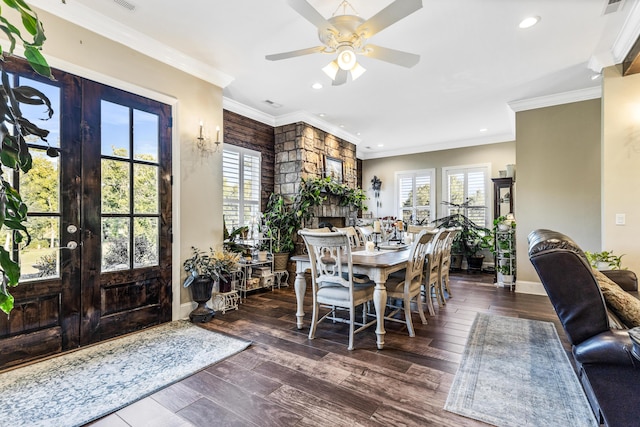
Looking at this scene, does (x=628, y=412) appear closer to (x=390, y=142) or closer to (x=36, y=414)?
(x=36, y=414)

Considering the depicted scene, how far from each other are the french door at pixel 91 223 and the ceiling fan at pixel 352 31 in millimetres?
1717

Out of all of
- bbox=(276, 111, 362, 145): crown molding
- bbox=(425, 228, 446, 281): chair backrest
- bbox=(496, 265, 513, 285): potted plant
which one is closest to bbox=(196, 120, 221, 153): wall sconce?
bbox=(276, 111, 362, 145): crown molding

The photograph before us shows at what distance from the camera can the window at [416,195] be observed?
7.83 metres

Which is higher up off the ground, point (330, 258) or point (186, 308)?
point (330, 258)

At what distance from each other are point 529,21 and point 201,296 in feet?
14.0

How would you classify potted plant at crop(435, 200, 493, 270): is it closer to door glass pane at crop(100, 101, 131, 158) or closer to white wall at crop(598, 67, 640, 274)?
white wall at crop(598, 67, 640, 274)

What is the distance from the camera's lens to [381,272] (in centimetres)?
276

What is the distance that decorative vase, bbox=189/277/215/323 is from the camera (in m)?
3.48

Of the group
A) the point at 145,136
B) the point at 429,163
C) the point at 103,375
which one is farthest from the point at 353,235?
the point at 429,163

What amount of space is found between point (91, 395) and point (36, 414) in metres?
0.27

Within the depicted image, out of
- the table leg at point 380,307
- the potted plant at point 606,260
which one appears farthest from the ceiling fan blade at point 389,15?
the potted plant at point 606,260

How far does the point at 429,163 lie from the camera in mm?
7895

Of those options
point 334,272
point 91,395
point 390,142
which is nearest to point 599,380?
point 334,272

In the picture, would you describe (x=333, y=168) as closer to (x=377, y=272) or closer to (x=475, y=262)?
(x=475, y=262)
